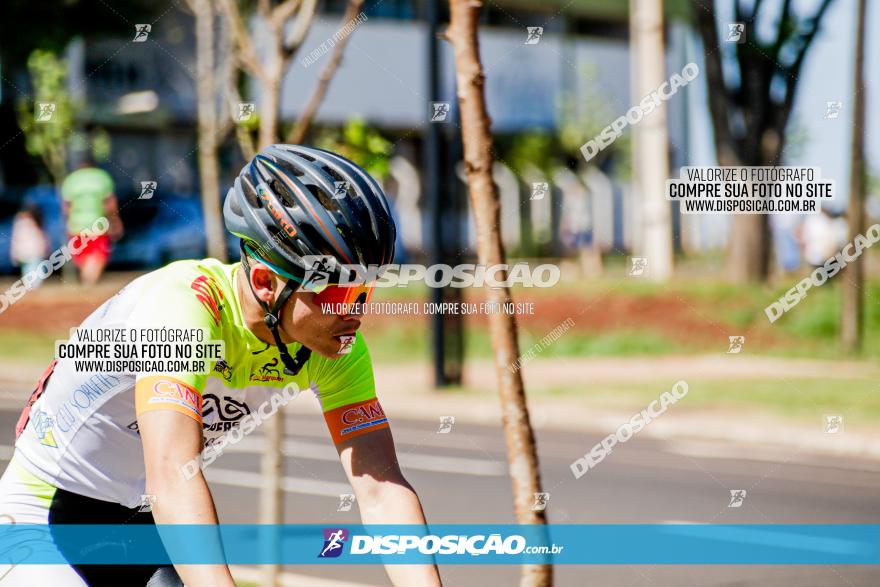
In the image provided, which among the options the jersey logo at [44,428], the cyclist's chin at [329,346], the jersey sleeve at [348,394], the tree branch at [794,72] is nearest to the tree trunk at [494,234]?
the jersey sleeve at [348,394]

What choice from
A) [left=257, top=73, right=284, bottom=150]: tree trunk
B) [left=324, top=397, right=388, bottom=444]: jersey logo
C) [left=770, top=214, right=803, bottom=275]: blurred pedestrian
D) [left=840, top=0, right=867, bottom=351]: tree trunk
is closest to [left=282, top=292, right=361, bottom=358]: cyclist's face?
[left=324, top=397, right=388, bottom=444]: jersey logo

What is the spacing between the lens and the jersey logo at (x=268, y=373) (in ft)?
9.34

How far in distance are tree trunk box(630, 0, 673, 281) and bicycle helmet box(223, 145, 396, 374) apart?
1922 cm

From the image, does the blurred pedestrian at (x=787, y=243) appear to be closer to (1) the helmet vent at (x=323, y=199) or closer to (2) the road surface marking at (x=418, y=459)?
(2) the road surface marking at (x=418, y=459)

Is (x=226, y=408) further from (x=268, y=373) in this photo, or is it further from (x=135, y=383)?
(x=135, y=383)

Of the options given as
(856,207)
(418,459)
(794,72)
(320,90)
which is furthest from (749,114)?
(320,90)

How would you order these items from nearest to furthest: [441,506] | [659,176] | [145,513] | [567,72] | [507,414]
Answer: [145,513] → [507,414] → [441,506] → [659,176] → [567,72]

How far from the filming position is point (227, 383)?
9.29 feet

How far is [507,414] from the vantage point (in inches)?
128

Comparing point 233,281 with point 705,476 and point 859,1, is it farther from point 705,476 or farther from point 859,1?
point 859,1

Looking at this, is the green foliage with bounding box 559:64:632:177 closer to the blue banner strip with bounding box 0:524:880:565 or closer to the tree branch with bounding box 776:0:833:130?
the tree branch with bounding box 776:0:833:130

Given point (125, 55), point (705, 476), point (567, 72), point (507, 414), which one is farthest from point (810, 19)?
point (567, 72)

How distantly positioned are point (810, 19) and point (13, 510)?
19.1 metres

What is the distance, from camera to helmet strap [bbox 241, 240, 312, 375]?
257 centimetres
